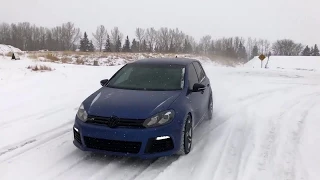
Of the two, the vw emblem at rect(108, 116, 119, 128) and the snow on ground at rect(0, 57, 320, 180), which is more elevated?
the vw emblem at rect(108, 116, 119, 128)

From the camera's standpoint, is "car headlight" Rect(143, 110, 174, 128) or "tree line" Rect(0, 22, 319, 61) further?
"tree line" Rect(0, 22, 319, 61)

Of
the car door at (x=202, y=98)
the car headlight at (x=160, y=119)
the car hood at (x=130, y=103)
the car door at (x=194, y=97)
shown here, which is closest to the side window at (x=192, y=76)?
the car door at (x=194, y=97)

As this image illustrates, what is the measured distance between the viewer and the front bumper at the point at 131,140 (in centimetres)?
418

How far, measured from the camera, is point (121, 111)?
434 centimetres

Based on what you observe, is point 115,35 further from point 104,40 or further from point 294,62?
point 294,62

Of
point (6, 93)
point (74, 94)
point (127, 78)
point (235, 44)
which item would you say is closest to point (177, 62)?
point (127, 78)

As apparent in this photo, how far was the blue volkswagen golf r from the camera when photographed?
4.22 meters

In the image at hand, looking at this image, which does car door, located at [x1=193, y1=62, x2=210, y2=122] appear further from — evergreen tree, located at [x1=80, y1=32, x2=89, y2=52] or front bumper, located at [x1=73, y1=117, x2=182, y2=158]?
evergreen tree, located at [x1=80, y1=32, x2=89, y2=52]

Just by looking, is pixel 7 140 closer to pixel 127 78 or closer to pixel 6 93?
pixel 127 78

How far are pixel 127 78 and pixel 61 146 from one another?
1744 mm

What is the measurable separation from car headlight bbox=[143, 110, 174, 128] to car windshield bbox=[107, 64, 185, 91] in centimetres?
93

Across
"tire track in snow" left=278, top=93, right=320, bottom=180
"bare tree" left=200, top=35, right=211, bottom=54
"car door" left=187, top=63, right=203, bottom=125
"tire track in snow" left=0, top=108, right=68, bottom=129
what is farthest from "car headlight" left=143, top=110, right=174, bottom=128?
"bare tree" left=200, top=35, right=211, bottom=54

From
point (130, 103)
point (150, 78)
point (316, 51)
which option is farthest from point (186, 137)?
point (316, 51)

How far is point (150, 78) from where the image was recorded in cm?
571
